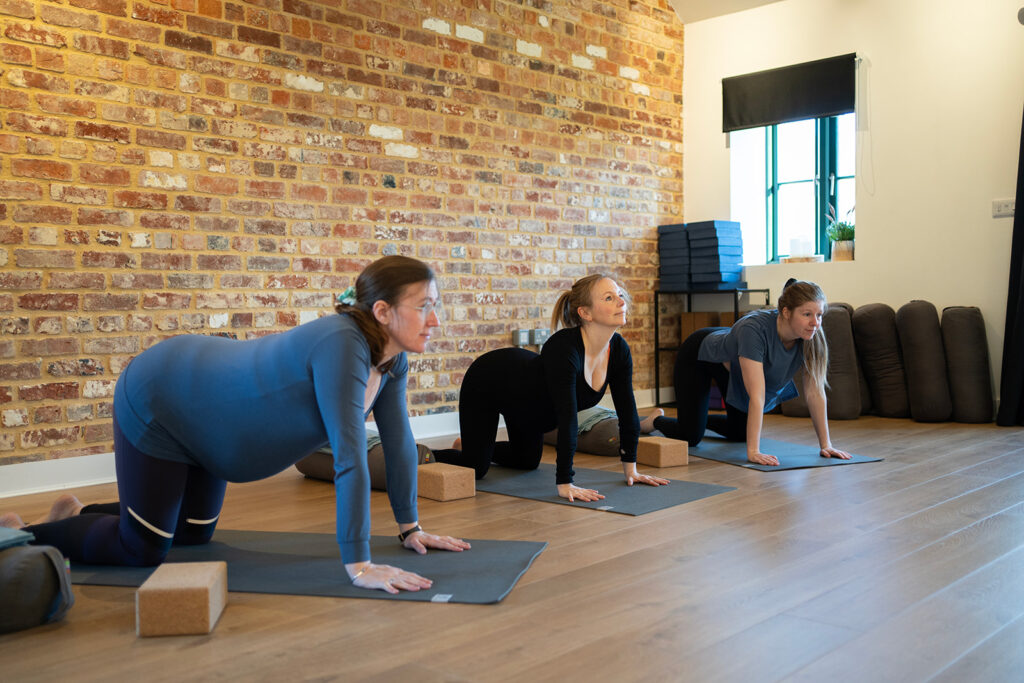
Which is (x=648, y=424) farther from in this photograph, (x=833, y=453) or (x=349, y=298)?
(x=349, y=298)

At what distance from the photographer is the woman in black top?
3.22 m

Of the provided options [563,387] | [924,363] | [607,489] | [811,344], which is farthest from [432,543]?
[924,363]

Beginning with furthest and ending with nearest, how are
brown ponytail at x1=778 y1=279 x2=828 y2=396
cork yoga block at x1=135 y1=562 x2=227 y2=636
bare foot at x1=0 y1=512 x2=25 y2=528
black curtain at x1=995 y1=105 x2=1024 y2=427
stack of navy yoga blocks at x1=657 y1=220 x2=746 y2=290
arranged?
stack of navy yoga blocks at x1=657 y1=220 x2=746 y2=290 < black curtain at x1=995 y1=105 x2=1024 y2=427 < brown ponytail at x1=778 y1=279 x2=828 y2=396 < bare foot at x1=0 y1=512 x2=25 y2=528 < cork yoga block at x1=135 y1=562 x2=227 y2=636

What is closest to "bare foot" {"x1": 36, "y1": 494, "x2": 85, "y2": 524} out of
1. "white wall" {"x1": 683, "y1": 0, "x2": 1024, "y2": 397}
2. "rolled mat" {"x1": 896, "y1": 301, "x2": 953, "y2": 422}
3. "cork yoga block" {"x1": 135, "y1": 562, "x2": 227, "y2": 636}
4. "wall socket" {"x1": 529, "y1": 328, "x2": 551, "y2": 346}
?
"cork yoga block" {"x1": 135, "y1": 562, "x2": 227, "y2": 636}

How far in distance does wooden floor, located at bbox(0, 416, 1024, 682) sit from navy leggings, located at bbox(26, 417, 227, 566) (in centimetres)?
16

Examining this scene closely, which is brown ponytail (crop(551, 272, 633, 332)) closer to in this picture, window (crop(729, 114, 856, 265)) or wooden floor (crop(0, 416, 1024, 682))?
wooden floor (crop(0, 416, 1024, 682))

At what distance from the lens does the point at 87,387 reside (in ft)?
12.3

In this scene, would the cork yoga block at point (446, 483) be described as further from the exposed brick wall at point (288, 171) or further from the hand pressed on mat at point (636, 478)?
the exposed brick wall at point (288, 171)

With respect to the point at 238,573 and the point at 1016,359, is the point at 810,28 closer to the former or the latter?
the point at 1016,359

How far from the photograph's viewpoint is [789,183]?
21.7ft

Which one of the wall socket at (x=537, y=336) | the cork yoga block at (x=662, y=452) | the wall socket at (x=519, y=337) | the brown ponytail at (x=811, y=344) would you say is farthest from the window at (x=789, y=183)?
the cork yoga block at (x=662, y=452)

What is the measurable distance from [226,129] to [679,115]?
3.83m

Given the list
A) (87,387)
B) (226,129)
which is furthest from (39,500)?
(226,129)

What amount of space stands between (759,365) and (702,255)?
2573mm
